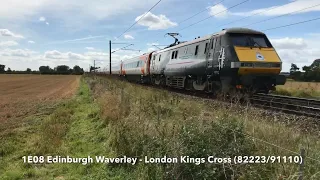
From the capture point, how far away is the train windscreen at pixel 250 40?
45.0 ft

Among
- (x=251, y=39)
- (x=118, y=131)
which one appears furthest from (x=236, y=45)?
(x=118, y=131)

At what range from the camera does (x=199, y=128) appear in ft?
18.0

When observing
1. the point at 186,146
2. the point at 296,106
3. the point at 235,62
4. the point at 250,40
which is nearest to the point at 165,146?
the point at 186,146

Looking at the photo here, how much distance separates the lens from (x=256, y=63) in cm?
1328

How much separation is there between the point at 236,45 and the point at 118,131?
7.72m

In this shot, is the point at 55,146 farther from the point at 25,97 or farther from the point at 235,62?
the point at 25,97

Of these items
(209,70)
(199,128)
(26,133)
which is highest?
(209,70)

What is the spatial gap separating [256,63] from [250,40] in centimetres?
122

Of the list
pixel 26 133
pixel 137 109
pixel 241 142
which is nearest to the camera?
pixel 241 142

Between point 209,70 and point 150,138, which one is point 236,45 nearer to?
point 209,70

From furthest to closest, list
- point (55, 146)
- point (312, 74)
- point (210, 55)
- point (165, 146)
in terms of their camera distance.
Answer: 1. point (312, 74)
2. point (210, 55)
3. point (55, 146)
4. point (165, 146)

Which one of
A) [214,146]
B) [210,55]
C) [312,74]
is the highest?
[210,55]

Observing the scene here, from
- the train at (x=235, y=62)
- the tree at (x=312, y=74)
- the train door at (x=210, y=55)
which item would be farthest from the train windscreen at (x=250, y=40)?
the tree at (x=312, y=74)

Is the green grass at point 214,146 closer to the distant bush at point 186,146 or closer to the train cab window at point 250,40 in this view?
the distant bush at point 186,146
